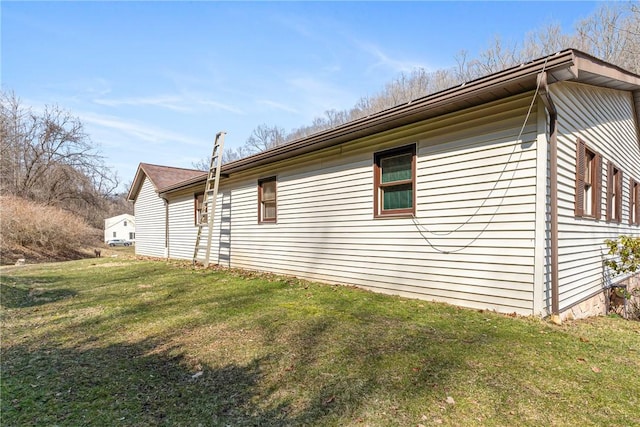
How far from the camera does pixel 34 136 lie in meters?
26.7

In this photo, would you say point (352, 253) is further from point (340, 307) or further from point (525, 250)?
point (525, 250)

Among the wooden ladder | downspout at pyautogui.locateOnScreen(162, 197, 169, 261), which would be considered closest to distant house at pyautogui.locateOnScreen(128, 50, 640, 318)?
the wooden ladder

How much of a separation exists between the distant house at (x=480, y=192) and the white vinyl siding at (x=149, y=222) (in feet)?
30.2

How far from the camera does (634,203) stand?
9008 mm

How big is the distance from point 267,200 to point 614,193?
26.5 feet

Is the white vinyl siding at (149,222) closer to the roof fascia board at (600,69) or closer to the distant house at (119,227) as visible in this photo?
the roof fascia board at (600,69)

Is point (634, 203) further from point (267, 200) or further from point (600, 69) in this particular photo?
point (267, 200)

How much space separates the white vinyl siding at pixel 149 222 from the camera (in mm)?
16047

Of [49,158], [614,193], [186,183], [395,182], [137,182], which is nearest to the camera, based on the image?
[395,182]

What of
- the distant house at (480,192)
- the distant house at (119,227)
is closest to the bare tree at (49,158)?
the distant house at (480,192)

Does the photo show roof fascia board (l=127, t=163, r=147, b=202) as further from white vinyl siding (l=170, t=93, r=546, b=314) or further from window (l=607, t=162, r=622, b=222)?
window (l=607, t=162, r=622, b=222)

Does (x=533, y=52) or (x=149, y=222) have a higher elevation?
(x=533, y=52)

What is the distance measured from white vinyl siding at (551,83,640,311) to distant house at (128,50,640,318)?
0.04m

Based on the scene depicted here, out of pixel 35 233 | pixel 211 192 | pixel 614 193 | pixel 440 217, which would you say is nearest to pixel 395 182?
pixel 440 217
